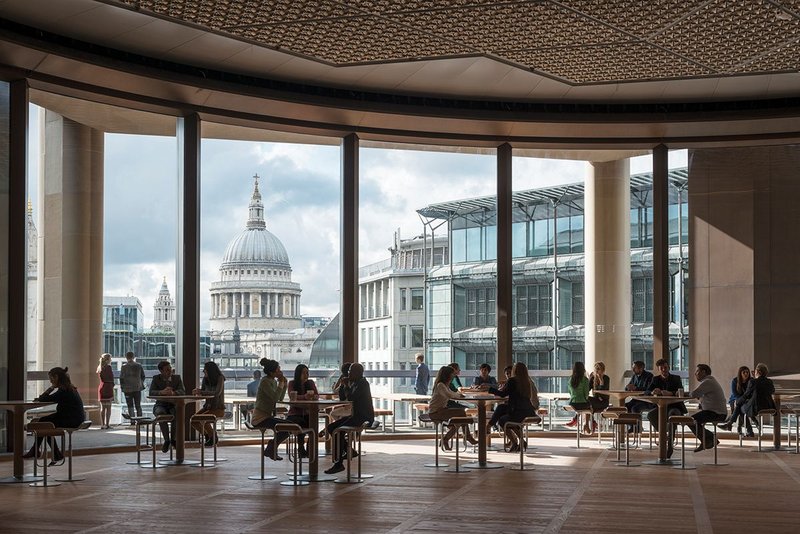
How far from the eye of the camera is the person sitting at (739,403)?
1320 cm

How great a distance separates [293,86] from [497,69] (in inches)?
99.9

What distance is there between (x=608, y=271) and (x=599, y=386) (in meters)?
1.97

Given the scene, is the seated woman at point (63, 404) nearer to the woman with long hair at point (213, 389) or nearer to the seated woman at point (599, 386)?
the woman with long hair at point (213, 389)

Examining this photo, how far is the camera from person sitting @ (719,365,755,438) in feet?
43.3

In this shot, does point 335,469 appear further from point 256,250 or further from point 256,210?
point 256,210

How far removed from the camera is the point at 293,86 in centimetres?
1262

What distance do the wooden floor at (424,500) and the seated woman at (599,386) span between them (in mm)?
2232

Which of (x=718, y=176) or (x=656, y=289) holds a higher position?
(x=718, y=176)

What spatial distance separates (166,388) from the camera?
11344 mm

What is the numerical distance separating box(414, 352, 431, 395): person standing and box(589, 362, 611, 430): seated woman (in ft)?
7.54

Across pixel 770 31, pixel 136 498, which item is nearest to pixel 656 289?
pixel 770 31

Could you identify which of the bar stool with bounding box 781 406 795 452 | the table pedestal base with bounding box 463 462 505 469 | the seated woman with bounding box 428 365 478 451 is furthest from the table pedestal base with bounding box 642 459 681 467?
the bar stool with bounding box 781 406 795 452

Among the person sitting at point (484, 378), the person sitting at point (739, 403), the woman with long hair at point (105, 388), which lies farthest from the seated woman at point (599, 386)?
the woman with long hair at point (105, 388)

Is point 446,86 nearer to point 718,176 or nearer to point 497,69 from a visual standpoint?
point 497,69
